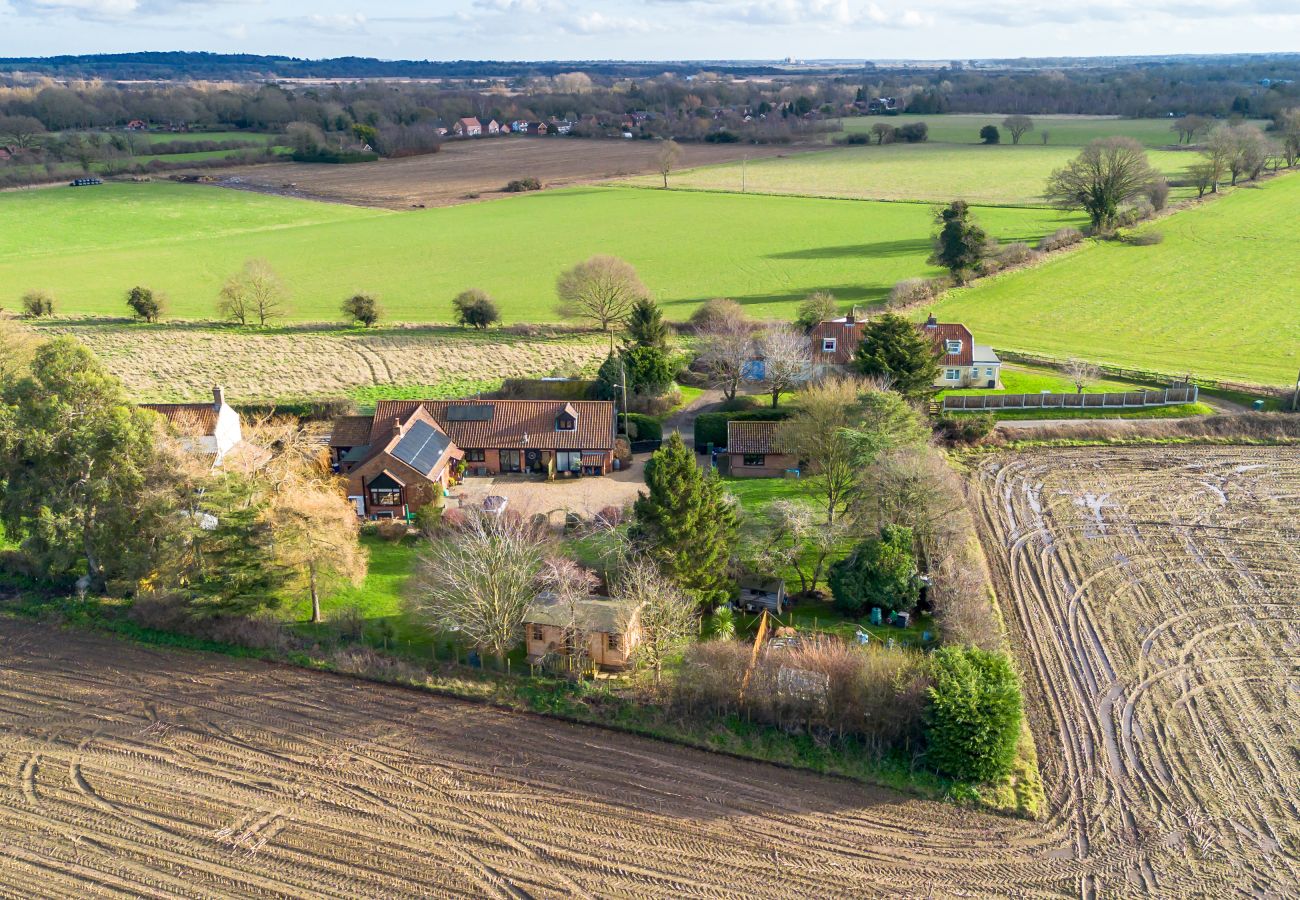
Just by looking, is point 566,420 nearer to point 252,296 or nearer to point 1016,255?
point 252,296

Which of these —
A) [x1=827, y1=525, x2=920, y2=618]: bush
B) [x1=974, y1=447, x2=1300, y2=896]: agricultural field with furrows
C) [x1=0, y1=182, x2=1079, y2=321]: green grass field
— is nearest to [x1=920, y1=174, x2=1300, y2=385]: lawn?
[x1=0, y1=182, x2=1079, y2=321]: green grass field

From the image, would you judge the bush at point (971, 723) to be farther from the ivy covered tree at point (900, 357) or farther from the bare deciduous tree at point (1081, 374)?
the bare deciduous tree at point (1081, 374)

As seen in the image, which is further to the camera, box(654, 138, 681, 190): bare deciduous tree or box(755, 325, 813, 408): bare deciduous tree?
box(654, 138, 681, 190): bare deciduous tree

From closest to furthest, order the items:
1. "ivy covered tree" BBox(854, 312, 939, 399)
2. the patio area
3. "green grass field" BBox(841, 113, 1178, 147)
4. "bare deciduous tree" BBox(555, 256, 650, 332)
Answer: the patio area
"ivy covered tree" BBox(854, 312, 939, 399)
"bare deciduous tree" BBox(555, 256, 650, 332)
"green grass field" BBox(841, 113, 1178, 147)

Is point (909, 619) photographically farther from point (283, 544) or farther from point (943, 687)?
point (283, 544)

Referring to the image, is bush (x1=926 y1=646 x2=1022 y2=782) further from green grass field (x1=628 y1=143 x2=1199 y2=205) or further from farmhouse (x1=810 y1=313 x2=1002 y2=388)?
green grass field (x1=628 y1=143 x2=1199 y2=205)

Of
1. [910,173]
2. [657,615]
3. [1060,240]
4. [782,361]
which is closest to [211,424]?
[657,615]
